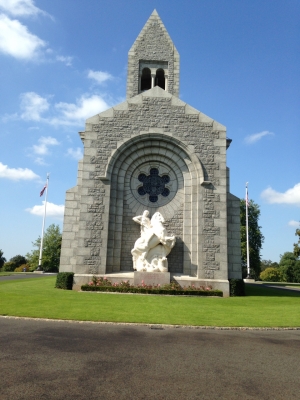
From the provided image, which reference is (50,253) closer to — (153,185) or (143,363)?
(153,185)

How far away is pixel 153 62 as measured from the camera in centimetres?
2700

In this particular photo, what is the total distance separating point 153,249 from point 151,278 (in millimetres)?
1590

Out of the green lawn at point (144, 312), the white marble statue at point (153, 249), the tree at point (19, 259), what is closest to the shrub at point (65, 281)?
the white marble statue at point (153, 249)

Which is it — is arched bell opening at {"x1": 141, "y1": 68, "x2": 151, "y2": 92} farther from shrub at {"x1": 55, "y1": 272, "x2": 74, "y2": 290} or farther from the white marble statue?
shrub at {"x1": 55, "y1": 272, "x2": 74, "y2": 290}

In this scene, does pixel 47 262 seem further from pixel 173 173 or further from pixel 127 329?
pixel 127 329

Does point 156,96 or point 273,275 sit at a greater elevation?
point 156,96

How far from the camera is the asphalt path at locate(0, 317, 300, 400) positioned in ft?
13.7

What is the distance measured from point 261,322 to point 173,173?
37.5ft

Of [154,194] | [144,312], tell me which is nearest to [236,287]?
[154,194]

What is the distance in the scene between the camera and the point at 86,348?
19.7 ft

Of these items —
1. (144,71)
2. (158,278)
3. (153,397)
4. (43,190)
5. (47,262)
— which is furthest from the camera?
(47,262)

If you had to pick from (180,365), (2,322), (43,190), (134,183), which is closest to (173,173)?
(134,183)

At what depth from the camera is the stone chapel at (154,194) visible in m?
17.2

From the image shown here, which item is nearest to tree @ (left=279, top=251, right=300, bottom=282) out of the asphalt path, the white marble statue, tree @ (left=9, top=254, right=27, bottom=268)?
the white marble statue
